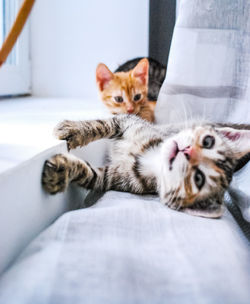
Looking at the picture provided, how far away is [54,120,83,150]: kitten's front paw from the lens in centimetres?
92

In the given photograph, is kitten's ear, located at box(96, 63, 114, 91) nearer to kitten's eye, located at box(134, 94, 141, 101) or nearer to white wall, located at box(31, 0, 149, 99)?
kitten's eye, located at box(134, 94, 141, 101)

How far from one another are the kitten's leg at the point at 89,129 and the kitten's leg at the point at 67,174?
72 mm

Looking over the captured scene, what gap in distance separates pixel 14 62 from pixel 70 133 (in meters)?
1.35

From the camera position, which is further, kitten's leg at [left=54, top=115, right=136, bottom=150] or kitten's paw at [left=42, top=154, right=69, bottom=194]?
kitten's leg at [left=54, top=115, right=136, bottom=150]

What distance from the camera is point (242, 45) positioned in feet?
4.41

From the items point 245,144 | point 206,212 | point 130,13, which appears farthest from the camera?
point 130,13

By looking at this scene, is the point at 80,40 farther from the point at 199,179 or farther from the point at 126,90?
the point at 199,179

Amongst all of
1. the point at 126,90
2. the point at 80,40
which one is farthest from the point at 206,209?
the point at 80,40

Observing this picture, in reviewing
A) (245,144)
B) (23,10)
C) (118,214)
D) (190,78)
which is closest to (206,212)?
(118,214)

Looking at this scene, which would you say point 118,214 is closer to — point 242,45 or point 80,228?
point 80,228

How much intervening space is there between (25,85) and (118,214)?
64.2 inches

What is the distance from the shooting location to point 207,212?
31.9 inches

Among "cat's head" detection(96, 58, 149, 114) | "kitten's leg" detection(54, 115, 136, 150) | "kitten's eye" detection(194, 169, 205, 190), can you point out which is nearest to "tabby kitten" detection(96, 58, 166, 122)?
"cat's head" detection(96, 58, 149, 114)

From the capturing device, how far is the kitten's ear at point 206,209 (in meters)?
0.81
